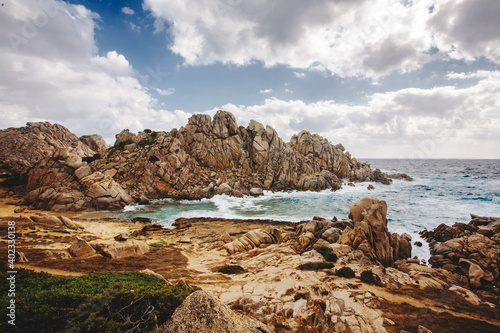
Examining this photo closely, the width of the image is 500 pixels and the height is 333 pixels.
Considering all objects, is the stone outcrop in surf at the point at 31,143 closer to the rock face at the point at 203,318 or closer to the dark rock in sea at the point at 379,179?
the rock face at the point at 203,318

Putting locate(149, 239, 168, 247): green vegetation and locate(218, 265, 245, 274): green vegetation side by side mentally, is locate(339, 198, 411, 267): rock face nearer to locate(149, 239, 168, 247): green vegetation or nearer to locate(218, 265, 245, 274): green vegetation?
locate(218, 265, 245, 274): green vegetation

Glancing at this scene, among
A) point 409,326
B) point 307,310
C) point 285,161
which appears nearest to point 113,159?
point 285,161

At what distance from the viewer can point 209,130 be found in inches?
2429

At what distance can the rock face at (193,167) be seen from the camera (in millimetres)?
36094

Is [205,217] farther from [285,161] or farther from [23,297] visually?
[285,161]

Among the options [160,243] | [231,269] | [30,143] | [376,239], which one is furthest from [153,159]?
[376,239]

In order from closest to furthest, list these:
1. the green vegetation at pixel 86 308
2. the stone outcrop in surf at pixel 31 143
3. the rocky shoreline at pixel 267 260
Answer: the green vegetation at pixel 86 308
the rocky shoreline at pixel 267 260
the stone outcrop in surf at pixel 31 143

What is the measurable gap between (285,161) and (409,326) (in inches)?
2089

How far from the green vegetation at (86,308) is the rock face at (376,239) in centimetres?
1685

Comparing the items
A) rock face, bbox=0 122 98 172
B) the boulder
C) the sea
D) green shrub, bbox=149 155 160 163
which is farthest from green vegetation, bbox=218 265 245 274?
rock face, bbox=0 122 98 172

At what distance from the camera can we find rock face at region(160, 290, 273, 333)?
6020 millimetres

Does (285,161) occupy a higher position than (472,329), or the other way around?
(285,161)

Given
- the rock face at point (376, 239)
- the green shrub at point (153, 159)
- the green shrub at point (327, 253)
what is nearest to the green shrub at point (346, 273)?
the green shrub at point (327, 253)

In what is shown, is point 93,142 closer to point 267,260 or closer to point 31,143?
point 31,143
